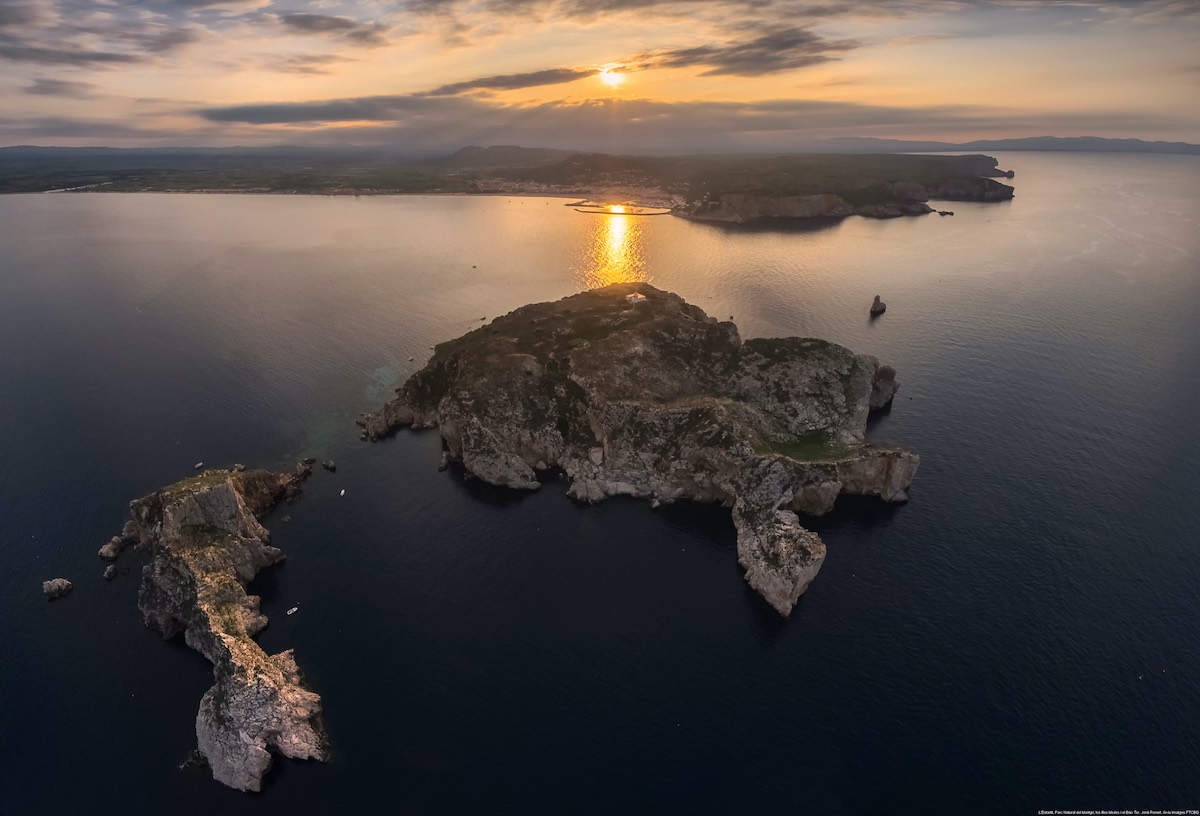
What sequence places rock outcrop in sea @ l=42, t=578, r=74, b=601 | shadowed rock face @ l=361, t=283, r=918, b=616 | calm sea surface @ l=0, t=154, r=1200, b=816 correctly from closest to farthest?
calm sea surface @ l=0, t=154, r=1200, b=816
rock outcrop in sea @ l=42, t=578, r=74, b=601
shadowed rock face @ l=361, t=283, r=918, b=616

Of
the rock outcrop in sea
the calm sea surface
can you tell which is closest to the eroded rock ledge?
the calm sea surface

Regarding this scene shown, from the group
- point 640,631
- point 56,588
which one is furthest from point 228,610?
point 640,631

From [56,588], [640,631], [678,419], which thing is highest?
[678,419]

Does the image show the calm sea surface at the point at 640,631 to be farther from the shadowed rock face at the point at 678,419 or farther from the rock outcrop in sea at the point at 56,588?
the shadowed rock face at the point at 678,419

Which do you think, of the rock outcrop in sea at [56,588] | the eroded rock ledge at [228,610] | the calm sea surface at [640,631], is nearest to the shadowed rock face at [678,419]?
the calm sea surface at [640,631]

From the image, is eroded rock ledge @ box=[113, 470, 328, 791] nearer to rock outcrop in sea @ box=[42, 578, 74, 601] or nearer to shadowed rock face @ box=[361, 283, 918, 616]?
rock outcrop in sea @ box=[42, 578, 74, 601]

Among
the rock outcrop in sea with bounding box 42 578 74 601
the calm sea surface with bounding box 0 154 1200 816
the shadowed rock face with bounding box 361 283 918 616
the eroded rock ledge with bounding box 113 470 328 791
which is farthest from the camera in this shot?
the shadowed rock face with bounding box 361 283 918 616

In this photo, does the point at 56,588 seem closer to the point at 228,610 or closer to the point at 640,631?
the point at 228,610

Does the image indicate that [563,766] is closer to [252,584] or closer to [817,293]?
[252,584]
